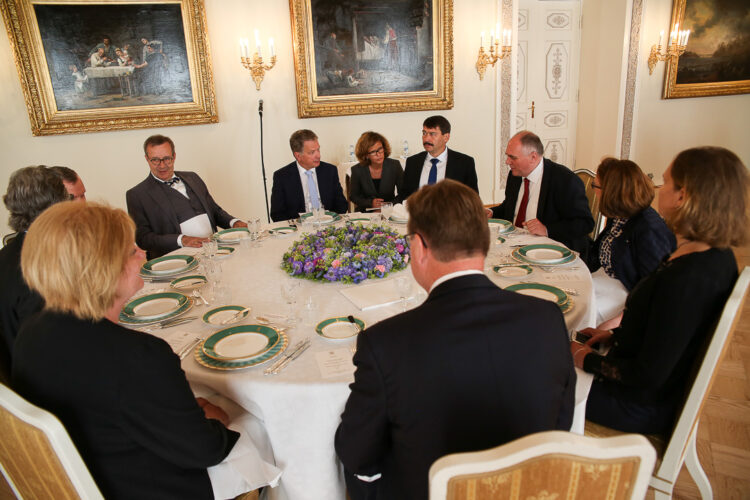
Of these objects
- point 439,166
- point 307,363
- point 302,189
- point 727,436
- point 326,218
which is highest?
point 439,166

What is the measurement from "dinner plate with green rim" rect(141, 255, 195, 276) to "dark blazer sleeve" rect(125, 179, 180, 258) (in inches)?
25.3

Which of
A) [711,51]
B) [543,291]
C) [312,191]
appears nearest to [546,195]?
[543,291]

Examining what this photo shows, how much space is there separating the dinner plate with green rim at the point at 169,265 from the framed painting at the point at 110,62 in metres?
2.93

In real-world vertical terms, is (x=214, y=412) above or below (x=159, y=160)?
below

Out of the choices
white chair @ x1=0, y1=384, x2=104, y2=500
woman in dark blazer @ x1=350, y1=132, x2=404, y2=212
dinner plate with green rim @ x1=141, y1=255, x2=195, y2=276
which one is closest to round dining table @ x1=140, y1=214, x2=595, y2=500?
dinner plate with green rim @ x1=141, y1=255, x2=195, y2=276

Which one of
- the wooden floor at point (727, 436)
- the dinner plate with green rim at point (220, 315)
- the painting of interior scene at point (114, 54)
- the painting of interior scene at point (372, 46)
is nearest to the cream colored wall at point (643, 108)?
the painting of interior scene at point (372, 46)

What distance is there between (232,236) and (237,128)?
266 centimetres

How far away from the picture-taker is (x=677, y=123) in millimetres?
7395

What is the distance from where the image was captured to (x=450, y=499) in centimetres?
81

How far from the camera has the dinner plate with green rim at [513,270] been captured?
7.35ft

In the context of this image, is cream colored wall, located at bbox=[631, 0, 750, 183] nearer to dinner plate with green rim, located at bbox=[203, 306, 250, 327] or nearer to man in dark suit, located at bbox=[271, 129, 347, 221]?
man in dark suit, located at bbox=[271, 129, 347, 221]

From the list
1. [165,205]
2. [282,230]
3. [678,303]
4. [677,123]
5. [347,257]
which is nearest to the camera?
[678,303]

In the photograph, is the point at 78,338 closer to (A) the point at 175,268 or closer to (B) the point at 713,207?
(A) the point at 175,268

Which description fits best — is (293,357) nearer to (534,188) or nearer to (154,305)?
(154,305)
